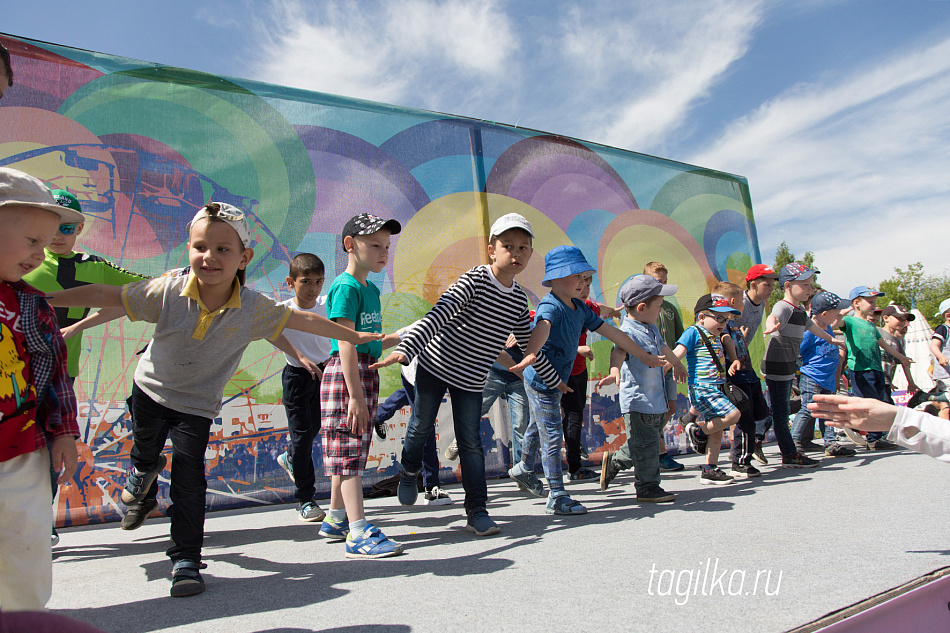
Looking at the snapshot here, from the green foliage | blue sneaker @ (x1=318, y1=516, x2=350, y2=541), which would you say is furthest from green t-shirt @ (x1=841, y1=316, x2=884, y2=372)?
the green foliage

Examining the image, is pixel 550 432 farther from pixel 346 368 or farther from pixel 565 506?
pixel 346 368

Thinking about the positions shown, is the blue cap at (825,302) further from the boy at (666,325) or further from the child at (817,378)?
the boy at (666,325)

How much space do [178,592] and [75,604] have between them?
37 centimetres

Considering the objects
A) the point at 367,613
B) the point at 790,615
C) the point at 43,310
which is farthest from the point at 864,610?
the point at 43,310

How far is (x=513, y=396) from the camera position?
15.3ft

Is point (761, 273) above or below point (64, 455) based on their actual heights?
above

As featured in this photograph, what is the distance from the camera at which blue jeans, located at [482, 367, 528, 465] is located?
4605 millimetres

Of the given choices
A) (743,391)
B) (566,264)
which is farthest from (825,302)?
(566,264)

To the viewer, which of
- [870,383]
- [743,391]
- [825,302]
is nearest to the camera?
[743,391]

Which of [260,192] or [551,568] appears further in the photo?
[260,192]

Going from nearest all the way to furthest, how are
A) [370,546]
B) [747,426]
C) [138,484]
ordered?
[370,546] → [138,484] → [747,426]

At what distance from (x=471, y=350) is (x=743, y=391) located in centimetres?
280

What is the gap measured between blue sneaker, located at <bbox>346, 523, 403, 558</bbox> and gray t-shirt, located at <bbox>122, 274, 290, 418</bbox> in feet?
2.87

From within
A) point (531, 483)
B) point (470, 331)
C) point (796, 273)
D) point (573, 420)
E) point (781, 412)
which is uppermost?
point (796, 273)
